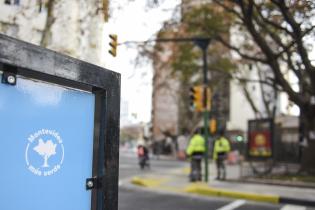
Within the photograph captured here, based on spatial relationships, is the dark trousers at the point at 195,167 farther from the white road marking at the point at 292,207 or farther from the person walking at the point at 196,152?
the white road marking at the point at 292,207

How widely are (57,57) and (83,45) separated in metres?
29.5

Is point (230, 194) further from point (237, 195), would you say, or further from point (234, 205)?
point (234, 205)

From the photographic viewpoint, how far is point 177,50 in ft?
75.8

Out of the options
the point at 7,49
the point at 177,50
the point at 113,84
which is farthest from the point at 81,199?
the point at 177,50

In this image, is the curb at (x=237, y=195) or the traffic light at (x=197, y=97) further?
the traffic light at (x=197, y=97)

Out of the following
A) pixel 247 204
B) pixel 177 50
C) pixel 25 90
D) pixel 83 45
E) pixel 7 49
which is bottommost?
pixel 247 204

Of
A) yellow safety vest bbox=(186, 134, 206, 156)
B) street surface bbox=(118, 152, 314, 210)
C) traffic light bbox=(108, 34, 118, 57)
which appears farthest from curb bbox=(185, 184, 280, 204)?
traffic light bbox=(108, 34, 118, 57)

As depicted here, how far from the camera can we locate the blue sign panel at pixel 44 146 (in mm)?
2230

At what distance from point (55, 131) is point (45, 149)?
12 cm

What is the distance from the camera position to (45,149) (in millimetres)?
2408

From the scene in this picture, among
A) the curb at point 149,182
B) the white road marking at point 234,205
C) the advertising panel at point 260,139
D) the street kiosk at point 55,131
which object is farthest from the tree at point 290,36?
the street kiosk at point 55,131

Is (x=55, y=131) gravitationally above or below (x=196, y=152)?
above

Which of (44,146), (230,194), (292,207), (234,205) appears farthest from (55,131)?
(230,194)

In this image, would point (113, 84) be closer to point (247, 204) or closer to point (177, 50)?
point (247, 204)
